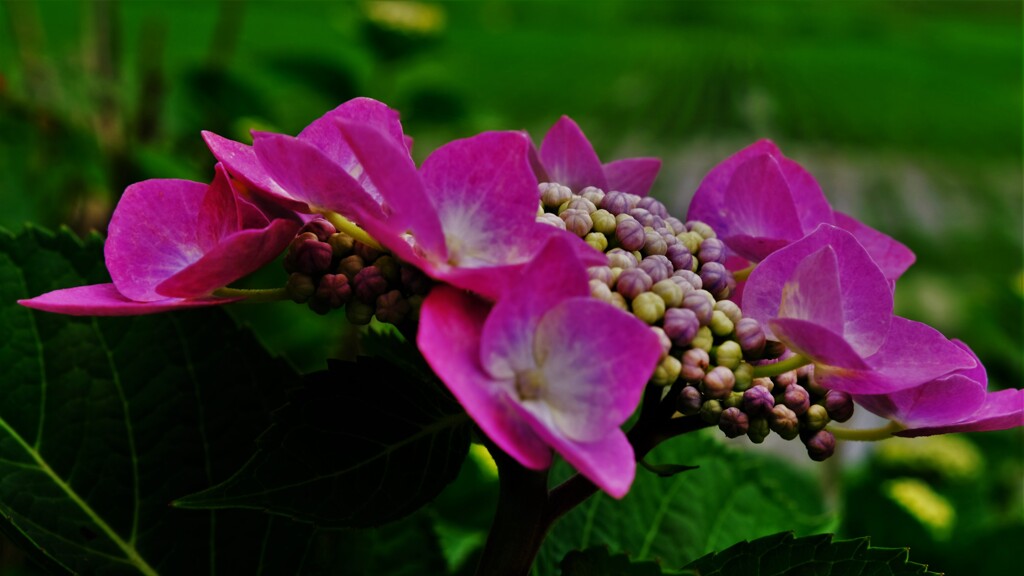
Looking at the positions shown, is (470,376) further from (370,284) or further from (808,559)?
(808,559)

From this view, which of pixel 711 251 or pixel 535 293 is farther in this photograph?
pixel 711 251

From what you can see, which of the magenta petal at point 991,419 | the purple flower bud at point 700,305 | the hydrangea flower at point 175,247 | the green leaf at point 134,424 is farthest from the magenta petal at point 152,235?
the magenta petal at point 991,419

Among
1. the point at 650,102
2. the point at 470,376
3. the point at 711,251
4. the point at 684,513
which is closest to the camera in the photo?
the point at 470,376

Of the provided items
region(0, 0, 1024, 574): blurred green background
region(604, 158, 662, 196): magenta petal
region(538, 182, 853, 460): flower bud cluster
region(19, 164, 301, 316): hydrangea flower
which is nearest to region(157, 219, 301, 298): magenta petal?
region(19, 164, 301, 316): hydrangea flower

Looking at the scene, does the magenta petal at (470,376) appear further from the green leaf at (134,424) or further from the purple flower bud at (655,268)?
the green leaf at (134,424)

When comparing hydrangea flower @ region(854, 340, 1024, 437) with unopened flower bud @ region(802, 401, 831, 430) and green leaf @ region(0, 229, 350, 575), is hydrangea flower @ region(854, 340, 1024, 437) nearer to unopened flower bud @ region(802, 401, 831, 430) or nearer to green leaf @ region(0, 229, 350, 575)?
unopened flower bud @ region(802, 401, 831, 430)

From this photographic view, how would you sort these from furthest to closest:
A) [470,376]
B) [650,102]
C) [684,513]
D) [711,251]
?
1. [650,102]
2. [684,513]
3. [711,251]
4. [470,376]

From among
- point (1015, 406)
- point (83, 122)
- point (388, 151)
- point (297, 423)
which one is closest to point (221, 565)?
point (297, 423)

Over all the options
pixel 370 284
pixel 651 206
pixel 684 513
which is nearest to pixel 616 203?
pixel 651 206
